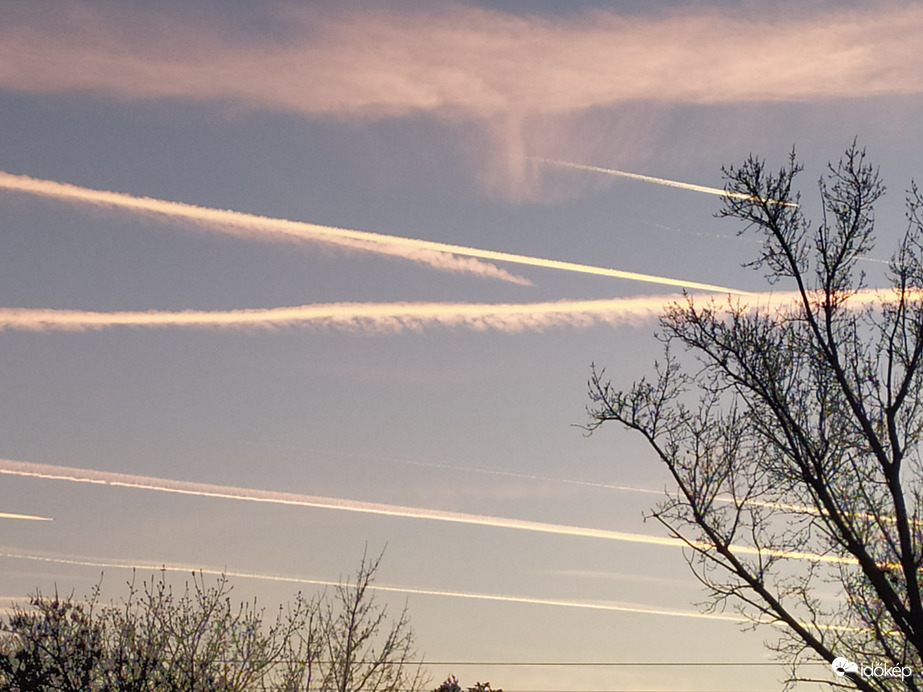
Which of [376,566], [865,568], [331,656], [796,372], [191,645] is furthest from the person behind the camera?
[376,566]

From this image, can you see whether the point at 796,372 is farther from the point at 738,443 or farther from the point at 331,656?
the point at 331,656

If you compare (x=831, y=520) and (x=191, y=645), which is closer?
(x=831, y=520)

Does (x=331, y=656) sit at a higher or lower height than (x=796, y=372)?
lower

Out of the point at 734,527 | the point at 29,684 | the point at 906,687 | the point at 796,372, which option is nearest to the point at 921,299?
the point at 796,372

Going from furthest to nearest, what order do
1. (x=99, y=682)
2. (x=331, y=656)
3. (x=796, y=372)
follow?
(x=331, y=656), (x=99, y=682), (x=796, y=372)

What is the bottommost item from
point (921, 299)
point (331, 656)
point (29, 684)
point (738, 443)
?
point (29, 684)

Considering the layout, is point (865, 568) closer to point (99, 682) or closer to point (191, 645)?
point (191, 645)

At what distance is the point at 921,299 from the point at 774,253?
2.51 meters

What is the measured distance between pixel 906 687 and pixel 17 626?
54.2 ft

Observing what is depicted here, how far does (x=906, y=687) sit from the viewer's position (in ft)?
62.5
